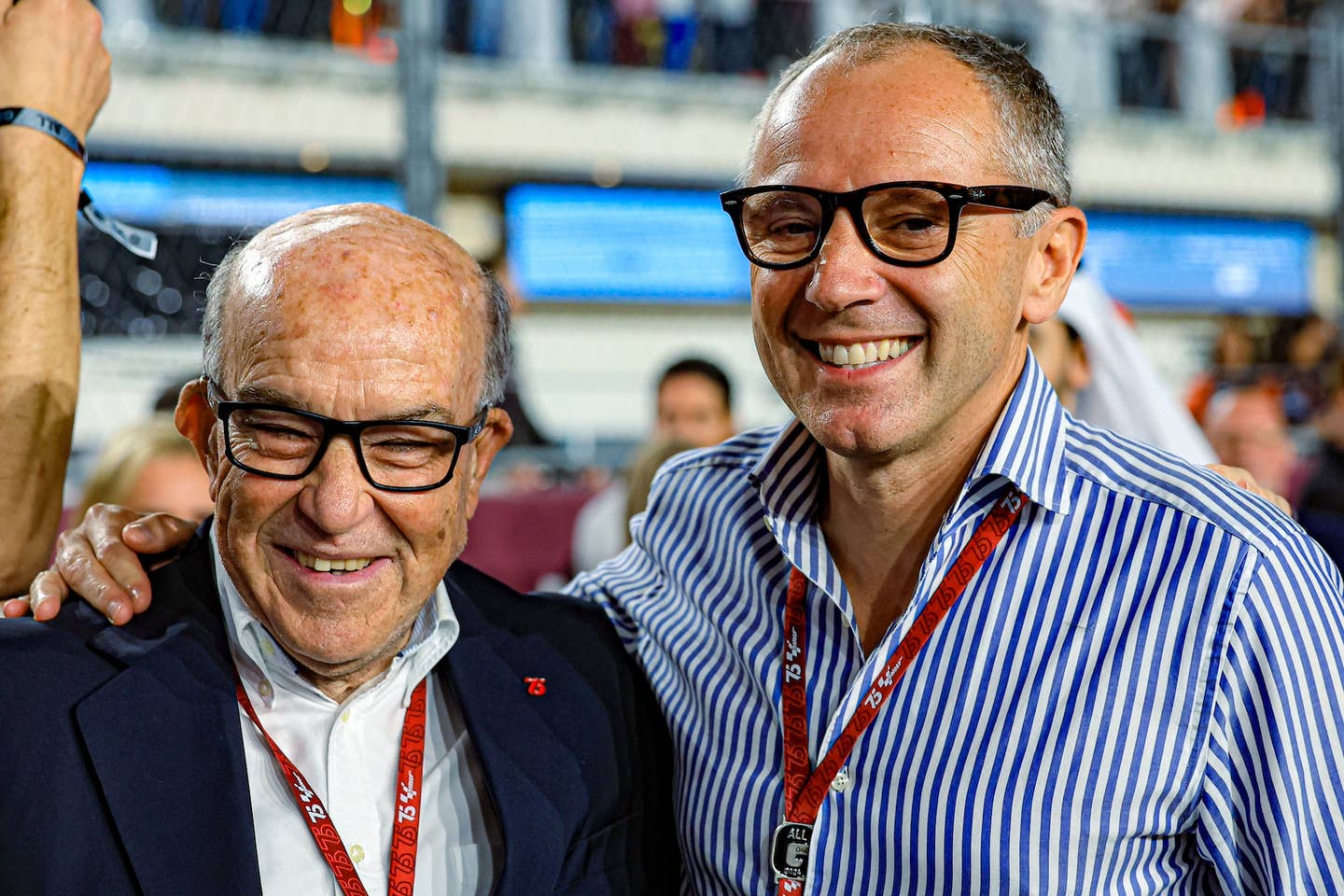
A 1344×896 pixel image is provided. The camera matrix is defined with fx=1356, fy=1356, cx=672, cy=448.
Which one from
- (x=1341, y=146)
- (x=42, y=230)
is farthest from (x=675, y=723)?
(x=1341, y=146)

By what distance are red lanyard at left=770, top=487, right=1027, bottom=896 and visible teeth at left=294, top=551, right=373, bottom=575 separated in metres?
0.61

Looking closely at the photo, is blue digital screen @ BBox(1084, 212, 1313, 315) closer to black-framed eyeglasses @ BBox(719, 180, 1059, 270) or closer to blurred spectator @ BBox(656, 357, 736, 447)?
blurred spectator @ BBox(656, 357, 736, 447)

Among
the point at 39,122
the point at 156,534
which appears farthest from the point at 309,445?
the point at 39,122

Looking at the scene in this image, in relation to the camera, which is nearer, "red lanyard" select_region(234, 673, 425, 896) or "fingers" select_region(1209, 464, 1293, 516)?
"red lanyard" select_region(234, 673, 425, 896)

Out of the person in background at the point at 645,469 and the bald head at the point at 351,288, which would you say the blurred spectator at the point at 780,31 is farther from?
the bald head at the point at 351,288

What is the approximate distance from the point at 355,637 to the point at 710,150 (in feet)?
35.2

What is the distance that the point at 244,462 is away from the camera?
1779mm

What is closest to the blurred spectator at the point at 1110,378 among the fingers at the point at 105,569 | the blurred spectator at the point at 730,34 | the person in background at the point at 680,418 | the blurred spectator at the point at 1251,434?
the fingers at the point at 105,569

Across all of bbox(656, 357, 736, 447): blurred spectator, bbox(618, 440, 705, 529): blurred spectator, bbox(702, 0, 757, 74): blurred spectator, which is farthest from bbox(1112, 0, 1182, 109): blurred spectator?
bbox(618, 440, 705, 529): blurred spectator

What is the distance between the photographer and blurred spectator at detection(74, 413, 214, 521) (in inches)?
131

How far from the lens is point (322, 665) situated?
6.16 ft

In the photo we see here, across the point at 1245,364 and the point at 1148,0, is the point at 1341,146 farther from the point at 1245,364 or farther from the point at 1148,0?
the point at 1148,0

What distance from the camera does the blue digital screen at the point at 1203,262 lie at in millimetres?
13945

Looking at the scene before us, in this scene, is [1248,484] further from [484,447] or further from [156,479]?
[156,479]
